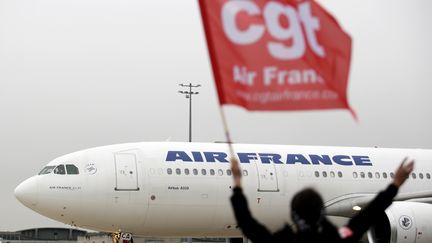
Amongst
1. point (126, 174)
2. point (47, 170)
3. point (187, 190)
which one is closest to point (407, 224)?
point (187, 190)

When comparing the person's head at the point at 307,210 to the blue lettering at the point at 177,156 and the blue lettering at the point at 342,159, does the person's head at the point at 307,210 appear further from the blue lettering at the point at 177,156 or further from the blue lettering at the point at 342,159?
the blue lettering at the point at 342,159

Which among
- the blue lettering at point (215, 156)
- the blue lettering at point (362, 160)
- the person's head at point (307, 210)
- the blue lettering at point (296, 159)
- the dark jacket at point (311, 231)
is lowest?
the blue lettering at point (362, 160)

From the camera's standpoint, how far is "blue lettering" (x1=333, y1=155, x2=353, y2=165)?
22609 millimetres

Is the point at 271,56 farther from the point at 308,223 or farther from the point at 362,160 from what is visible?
the point at 362,160

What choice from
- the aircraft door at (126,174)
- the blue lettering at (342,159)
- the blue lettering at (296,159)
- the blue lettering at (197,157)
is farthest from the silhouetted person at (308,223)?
the blue lettering at (342,159)

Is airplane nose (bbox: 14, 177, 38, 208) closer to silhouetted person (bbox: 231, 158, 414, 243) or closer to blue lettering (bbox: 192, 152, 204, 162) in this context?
blue lettering (bbox: 192, 152, 204, 162)

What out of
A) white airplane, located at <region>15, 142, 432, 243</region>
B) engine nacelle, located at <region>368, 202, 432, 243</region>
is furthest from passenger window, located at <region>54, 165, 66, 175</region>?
engine nacelle, located at <region>368, 202, 432, 243</region>

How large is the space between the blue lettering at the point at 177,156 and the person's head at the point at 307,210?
51.8ft

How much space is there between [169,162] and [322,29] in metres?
14.6

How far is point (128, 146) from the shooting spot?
20562 mm

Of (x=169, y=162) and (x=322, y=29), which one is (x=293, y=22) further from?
(x=169, y=162)

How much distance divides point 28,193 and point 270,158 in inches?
254

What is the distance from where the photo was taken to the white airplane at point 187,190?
19.6m

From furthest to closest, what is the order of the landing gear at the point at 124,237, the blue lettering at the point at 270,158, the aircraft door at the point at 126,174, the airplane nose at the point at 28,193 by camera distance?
the blue lettering at the point at 270,158, the landing gear at the point at 124,237, the aircraft door at the point at 126,174, the airplane nose at the point at 28,193
